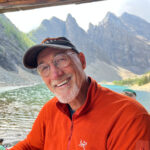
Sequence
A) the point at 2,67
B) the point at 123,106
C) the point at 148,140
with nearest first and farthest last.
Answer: the point at 148,140
the point at 123,106
the point at 2,67

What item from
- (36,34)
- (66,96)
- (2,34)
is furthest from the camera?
(36,34)

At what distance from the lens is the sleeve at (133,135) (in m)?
0.94

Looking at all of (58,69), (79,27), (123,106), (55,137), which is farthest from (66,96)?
(79,27)

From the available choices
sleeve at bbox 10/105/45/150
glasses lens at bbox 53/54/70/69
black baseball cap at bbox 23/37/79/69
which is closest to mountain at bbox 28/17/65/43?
sleeve at bbox 10/105/45/150

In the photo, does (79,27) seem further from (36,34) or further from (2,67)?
(2,67)

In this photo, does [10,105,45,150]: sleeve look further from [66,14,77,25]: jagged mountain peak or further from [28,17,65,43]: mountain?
[66,14,77,25]: jagged mountain peak

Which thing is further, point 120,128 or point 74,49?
point 74,49

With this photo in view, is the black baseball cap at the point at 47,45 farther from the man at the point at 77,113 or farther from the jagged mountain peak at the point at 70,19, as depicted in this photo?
the jagged mountain peak at the point at 70,19

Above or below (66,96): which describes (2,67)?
below

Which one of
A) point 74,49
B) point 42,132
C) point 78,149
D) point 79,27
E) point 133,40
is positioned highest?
point 74,49

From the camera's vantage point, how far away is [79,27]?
638ft

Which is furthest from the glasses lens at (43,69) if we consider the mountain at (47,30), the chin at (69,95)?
the mountain at (47,30)

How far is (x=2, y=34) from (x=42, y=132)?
6290 centimetres

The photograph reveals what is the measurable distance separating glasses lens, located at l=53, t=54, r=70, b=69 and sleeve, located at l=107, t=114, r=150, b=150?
1.90 ft
